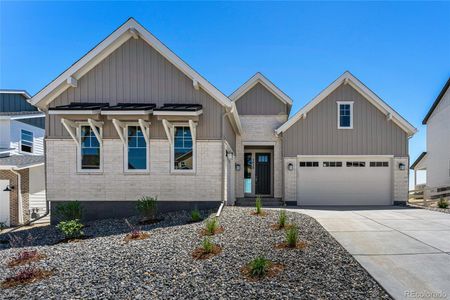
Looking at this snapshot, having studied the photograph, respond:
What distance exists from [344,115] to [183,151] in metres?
8.42

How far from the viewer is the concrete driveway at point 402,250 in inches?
159

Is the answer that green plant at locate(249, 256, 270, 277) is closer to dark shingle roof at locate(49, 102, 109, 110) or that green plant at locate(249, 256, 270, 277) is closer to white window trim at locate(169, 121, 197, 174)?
white window trim at locate(169, 121, 197, 174)

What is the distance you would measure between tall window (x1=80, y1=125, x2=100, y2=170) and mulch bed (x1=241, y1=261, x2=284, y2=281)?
7.52m

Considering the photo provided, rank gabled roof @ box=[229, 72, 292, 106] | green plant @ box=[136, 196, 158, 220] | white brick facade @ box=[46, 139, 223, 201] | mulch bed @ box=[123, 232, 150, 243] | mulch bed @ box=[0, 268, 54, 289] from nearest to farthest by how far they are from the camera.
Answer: mulch bed @ box=[0, 268, 54, 289] → mulch bed @ box=[123, 232, 150, 243] → green plant @ box=[136, 196, 158, 220] → white brick facade @ box=[46, 139, 223, 201] → gabled roof @ box=[229, 72, 292, 106]

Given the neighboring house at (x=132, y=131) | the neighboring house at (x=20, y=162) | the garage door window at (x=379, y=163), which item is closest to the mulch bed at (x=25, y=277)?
Result: the neighboring house at (x=132, y=131)

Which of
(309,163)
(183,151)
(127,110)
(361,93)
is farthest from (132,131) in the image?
(361,93)

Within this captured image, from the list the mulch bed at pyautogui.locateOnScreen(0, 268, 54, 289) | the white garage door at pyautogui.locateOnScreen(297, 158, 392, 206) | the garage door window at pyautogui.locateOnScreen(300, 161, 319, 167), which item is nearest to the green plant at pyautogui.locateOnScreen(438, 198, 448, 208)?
the white garage door at pyautogui.locateOnScreen(297, 158, 392, 206)

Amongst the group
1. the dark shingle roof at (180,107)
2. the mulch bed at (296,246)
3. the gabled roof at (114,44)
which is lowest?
the mulch bed at (296,246)

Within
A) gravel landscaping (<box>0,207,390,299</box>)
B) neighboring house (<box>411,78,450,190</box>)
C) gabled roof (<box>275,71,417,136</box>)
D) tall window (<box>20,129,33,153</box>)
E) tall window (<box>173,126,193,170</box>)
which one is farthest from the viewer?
neighboring house (<box>411,78,450,190</box>)

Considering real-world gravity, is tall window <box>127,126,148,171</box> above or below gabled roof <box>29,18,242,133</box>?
below

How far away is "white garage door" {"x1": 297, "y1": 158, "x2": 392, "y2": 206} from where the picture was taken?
43.2 ft

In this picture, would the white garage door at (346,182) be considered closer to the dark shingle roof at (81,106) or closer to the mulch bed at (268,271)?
the mulch bed at (268,271)

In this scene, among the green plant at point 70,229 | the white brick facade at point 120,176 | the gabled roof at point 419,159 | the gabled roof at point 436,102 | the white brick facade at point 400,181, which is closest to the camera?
Answer: the green plant at point 70,229

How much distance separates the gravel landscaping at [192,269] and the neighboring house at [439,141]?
50.1 ft
